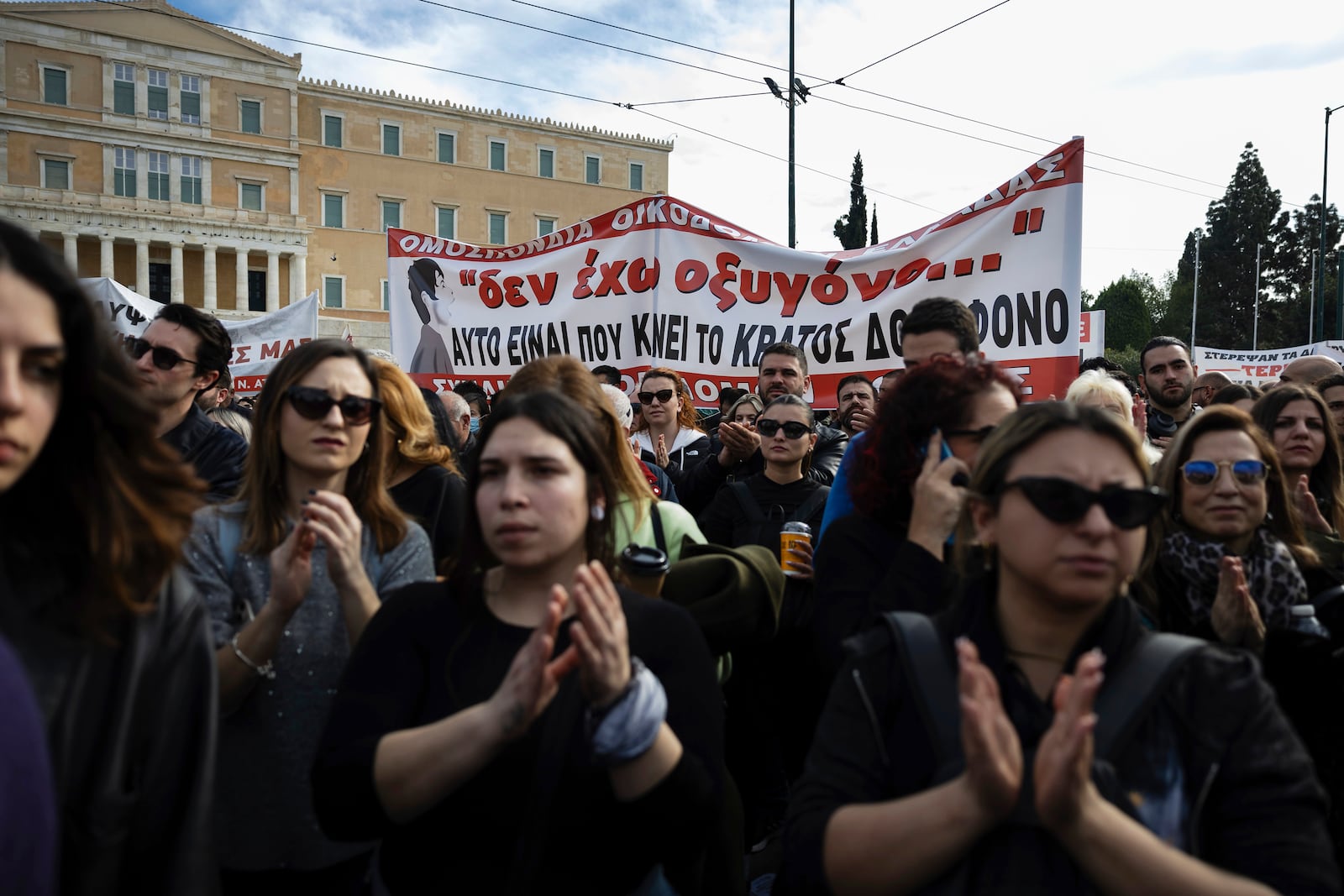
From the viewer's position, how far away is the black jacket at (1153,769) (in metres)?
1.44

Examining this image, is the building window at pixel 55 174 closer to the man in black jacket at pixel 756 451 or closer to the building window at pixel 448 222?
the building window at pixel 448 222

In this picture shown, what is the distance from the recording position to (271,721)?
2178 millimetres

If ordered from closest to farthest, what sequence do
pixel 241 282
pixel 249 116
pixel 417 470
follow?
pixel 417 470, pixel 249 116, pixel 241 282

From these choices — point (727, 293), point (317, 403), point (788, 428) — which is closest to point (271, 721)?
point (317, 403)

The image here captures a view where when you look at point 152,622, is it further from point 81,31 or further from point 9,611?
point 81,31

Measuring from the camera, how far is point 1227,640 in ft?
7.61

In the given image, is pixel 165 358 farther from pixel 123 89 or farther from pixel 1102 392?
pixel 123 89

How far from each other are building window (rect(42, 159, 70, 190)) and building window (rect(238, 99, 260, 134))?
8.03 metres

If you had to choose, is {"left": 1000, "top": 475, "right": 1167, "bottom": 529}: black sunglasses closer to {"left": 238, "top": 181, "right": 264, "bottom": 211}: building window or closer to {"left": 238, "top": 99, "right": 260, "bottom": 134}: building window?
{"left": 238, "top": 181, "right": 264, "bottom": 211}: building window

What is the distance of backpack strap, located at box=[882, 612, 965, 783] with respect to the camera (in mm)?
1536

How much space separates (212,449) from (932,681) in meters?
3.01

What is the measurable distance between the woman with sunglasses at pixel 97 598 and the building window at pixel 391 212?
50803 millimetres

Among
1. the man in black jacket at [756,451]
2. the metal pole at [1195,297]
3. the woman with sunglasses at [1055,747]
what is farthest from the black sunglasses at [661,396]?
the metal pole at [1195,297]

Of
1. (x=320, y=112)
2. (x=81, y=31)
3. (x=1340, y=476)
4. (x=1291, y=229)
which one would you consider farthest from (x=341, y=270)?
(x=1291, y=229)
